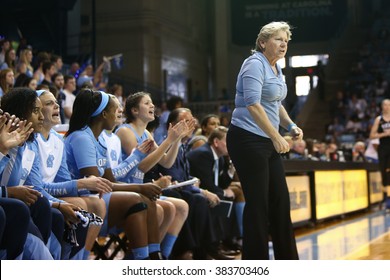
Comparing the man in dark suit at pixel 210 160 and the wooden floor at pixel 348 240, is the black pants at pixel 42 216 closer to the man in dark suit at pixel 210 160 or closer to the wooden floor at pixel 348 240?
the wooden floor at pixel 348 240

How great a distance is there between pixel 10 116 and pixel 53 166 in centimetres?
56

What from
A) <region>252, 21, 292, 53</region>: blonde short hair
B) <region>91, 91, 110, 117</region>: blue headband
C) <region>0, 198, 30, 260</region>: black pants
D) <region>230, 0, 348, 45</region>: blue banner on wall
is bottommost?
<region>0, 198, 30, 260</region>: black pants

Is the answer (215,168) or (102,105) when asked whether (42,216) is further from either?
(215,168)

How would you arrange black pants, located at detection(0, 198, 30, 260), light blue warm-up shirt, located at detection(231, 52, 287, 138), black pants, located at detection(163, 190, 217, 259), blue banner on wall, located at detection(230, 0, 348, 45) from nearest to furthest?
black pants, located at detection(0, 198, 30, 260) → light blue warm-up shirt, located at detection(231, 52, 287, 138) → blue banner on wall, located at detection(230, 0, 348, 45) → black pants, located at detection(163, 190, 217, 259)

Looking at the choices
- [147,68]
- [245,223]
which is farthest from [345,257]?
[147,68]

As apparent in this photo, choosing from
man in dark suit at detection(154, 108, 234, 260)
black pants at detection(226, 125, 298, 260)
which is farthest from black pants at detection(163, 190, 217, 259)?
black pants at detection(226, 125, 298, 260)

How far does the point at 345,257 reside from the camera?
4.48 meters

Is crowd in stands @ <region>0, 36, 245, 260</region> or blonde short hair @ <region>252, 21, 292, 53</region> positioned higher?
blonde short hair @ <region>252, 21, 292, 53</region>

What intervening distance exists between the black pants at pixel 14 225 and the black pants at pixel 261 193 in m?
1.04

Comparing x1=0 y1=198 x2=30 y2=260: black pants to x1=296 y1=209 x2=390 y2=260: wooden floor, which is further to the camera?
x1=296 y1=209 x2=390 y2=260: wooden floor

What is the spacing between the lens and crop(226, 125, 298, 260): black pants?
3418 mm

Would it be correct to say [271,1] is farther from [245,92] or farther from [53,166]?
[53,166]

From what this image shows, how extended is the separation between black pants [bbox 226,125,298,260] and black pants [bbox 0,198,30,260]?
1045 mm

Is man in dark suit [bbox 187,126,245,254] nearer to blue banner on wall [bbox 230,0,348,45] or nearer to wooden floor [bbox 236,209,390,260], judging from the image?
wooden floor [bbox 236,209,390,260]
